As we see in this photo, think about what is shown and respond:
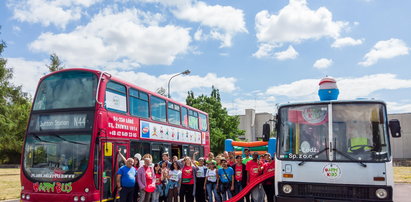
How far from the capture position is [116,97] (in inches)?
428

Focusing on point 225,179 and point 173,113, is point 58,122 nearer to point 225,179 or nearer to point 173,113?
point 225,179

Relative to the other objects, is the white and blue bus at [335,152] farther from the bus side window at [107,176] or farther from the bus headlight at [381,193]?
the bus side window at [107,176]

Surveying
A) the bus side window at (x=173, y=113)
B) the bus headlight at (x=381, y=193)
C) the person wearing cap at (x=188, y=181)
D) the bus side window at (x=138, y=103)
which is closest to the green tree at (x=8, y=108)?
the bus side window at (x=173, y=113)

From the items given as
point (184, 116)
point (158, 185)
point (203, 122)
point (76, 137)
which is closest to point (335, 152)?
point (158, 185)

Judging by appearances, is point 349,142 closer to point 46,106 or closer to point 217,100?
point 46,106

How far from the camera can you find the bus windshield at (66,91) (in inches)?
396

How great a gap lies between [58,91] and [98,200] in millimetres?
3341

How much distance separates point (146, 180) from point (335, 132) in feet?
17.4

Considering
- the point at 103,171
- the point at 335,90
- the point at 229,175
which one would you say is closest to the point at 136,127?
the point at 103,171

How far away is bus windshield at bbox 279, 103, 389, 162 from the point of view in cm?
759

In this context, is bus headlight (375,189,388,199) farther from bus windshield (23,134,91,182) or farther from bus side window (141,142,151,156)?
bus side window (141,142,151,156)

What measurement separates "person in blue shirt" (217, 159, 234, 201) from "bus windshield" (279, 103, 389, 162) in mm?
3142

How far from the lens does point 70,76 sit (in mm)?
10406

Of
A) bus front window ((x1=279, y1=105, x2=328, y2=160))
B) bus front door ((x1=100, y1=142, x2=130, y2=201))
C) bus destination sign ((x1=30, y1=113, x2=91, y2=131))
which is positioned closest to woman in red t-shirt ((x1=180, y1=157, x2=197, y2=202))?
bus front door ((x1=100, y1=142, x2=130, y2=201))
